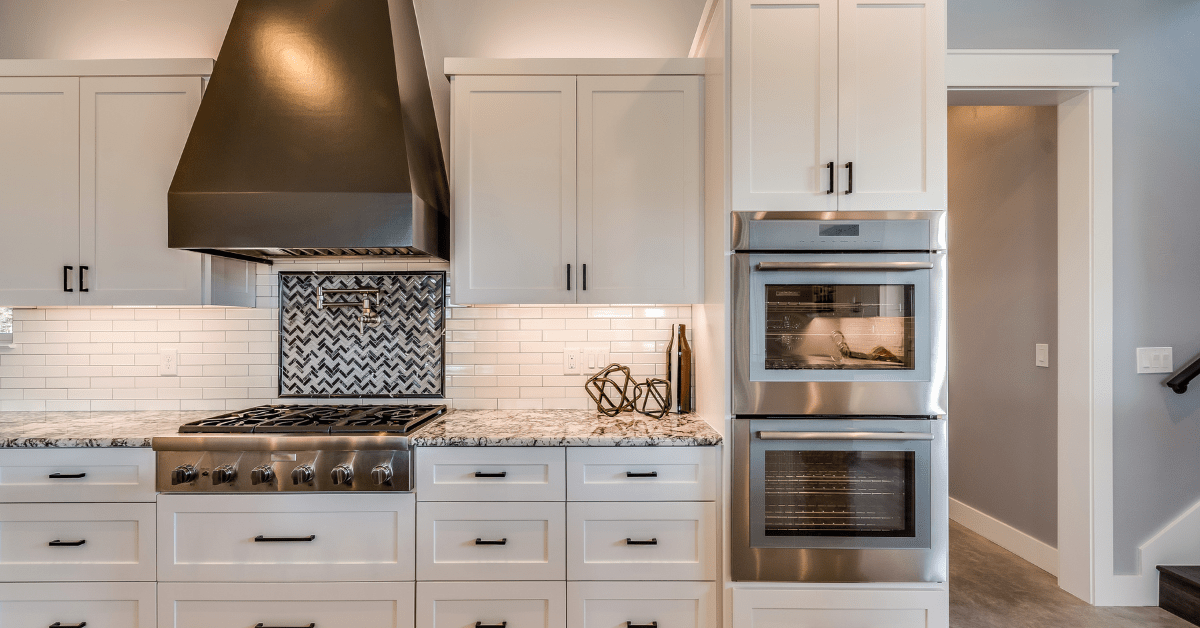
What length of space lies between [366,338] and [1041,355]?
3458mm

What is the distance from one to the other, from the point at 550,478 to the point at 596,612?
49 cm

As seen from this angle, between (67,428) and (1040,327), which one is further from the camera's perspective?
(1040,327)

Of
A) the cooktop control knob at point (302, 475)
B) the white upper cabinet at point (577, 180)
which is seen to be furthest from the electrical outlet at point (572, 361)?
the cooktop control knob at point (302, 475)

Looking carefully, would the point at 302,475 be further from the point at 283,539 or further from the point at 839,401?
the point at 839,401

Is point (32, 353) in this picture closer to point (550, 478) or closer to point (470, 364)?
→ point (470, 364)

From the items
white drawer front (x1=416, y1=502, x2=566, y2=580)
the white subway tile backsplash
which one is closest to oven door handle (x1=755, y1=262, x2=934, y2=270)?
the white subway tile backsplash

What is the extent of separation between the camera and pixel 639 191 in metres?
2.20

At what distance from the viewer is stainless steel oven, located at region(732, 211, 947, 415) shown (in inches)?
73.3

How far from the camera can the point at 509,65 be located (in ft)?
7.21

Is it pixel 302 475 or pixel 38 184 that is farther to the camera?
pixel 38 184

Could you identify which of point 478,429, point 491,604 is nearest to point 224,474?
point 478,429

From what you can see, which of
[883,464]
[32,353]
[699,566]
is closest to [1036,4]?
[883,464]

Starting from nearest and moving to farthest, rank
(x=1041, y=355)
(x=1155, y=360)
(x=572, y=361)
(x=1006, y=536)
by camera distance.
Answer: (x=1155, y=360), (x=572, y=361), (x=1041, y=355), (x=1006, y=536)

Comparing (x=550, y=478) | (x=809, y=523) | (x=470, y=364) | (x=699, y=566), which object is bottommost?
(x=699, y=566)
